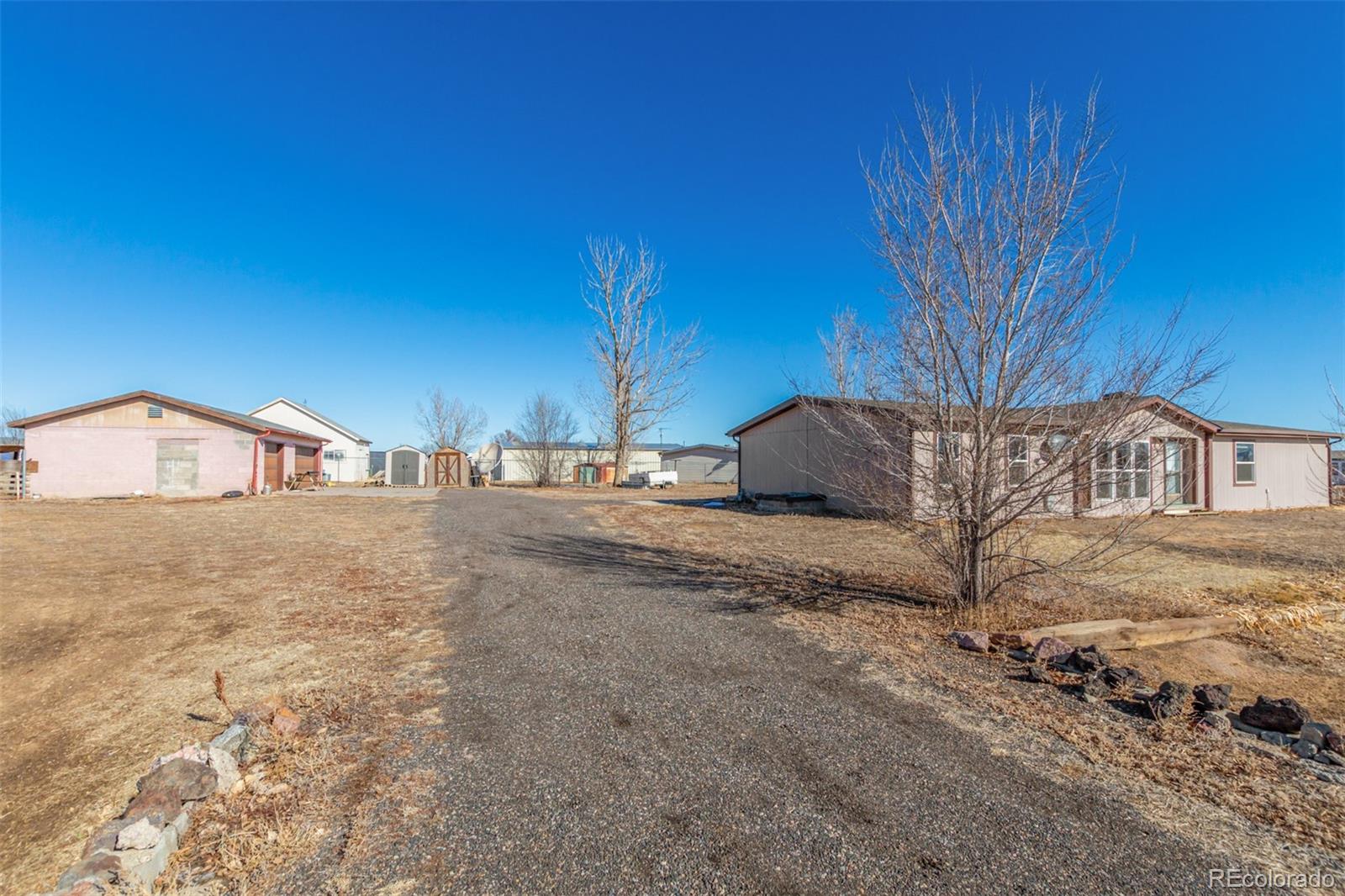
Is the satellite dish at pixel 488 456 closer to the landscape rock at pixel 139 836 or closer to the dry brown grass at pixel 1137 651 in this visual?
the dry brown grass at pixel 1137 651

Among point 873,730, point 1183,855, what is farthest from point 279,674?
point 1183,855

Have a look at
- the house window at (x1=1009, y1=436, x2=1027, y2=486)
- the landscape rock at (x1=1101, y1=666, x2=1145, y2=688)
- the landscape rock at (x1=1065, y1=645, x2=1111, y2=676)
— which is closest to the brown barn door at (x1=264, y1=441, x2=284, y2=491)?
the house window at (x1=1009, y1=436, x2=1027, y2=486)

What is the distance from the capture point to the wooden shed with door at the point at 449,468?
33875 millimetres

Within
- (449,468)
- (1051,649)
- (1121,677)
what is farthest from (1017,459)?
(449,468)

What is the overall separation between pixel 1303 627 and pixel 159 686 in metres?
10.1

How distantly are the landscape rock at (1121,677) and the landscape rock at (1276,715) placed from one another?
540 mm

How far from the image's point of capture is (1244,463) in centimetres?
1791

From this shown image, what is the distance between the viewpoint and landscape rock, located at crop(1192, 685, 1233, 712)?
3594 mm

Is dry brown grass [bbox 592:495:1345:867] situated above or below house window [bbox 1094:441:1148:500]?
below

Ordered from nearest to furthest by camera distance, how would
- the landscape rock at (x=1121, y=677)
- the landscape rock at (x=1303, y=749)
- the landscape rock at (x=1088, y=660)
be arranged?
1. the landscape rock at (x=1303, y=749)
2. the landscape rock at (x=1121, y=677)
3. the landscape rock at (x=1088, y=660)

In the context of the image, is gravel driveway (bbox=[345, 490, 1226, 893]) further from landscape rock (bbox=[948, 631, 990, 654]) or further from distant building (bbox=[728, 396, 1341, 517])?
distant building (bbox=[728, 396, 1341, 517])

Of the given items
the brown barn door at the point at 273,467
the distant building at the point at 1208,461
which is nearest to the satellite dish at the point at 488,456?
the brown barn door at the point at 273,467

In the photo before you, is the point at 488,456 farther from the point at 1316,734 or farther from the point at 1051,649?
the point at 1316,734

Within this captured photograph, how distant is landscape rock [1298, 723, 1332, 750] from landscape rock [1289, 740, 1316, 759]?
3 centimetres
